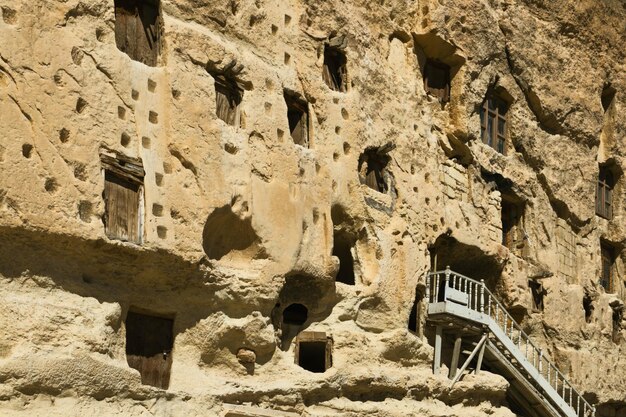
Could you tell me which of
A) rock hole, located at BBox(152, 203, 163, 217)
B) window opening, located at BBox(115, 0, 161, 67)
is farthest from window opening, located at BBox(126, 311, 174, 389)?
window opening, located at BBox(115, 0, 161, 67)

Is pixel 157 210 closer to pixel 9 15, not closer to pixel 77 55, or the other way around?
pixel 77 55

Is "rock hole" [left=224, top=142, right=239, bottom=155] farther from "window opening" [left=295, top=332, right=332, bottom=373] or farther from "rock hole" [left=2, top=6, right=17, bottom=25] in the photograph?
"rock hole" [left=2, top=6, right=17, bottom=25]

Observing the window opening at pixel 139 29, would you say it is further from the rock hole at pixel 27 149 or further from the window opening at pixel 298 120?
the window opening at pixel 298 120

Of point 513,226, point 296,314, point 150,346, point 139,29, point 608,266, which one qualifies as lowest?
point 150,346

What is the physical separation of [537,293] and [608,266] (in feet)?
14.9

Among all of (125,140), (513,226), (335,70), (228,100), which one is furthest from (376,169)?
(125,140)

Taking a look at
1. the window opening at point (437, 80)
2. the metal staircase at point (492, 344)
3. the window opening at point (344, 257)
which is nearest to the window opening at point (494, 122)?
the window opening at point (437, 80)

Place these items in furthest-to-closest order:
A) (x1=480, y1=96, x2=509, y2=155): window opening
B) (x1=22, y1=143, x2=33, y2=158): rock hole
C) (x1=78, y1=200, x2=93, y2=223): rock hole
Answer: (x1=480, y1=96, x2=509, y2=155): window opening < (x1=78, y1=200, x2=93, y2=223): rock hole < (x1=22, y1=143, x2=33, y2=158): rock hole

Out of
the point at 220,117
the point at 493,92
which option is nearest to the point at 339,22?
the point at 220,117

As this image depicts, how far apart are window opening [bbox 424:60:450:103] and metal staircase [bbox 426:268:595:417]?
3485mm

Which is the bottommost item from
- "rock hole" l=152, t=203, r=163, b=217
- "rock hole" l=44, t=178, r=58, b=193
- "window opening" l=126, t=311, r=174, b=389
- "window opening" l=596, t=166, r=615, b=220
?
"window opening" l=126, t=311, r=174, b=389

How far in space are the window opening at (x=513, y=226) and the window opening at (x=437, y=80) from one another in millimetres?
2694

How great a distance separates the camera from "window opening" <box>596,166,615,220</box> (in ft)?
83.0

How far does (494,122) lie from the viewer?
21641 mm
